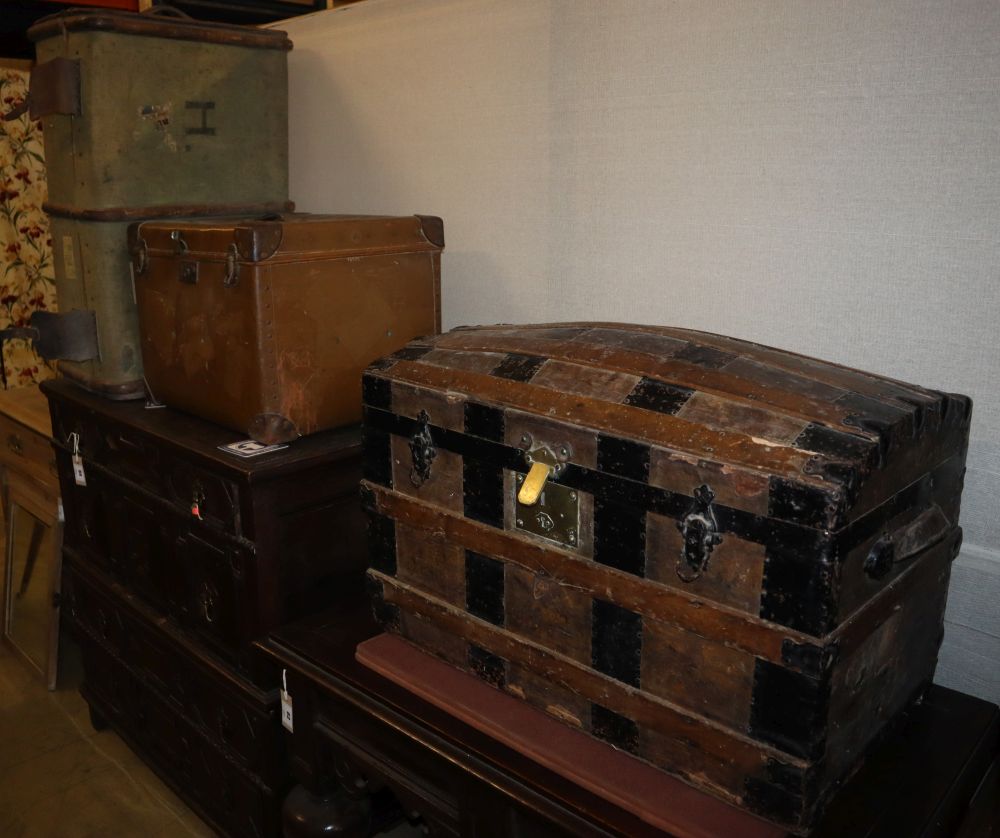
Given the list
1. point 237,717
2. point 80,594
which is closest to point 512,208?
point 237,717

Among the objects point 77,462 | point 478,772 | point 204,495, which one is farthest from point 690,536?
point 77,462

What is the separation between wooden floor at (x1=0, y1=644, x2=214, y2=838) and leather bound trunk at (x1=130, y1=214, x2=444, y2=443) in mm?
1137

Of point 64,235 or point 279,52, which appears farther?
point 279,52

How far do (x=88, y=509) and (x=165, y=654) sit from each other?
45 cm

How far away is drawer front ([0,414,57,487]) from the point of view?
2.51m

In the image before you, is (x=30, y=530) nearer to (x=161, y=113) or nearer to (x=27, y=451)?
(x=27, y=451)

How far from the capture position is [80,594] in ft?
7.52

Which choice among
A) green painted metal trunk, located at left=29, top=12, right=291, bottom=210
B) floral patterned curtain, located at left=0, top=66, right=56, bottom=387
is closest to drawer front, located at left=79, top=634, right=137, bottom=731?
green painted metal trunk, located at left=29, top=12, right=291, bottom=210

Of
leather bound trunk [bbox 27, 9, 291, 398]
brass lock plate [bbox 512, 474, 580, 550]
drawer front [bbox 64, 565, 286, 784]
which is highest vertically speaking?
leather bound trunk [bbox 27, 9, 291, 398]

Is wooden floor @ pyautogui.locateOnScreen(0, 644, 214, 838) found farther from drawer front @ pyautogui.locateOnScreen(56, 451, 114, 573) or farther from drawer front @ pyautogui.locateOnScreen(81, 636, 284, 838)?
drawer front @ pyautogui.locateOnScreen(56, 451, 114, 573)

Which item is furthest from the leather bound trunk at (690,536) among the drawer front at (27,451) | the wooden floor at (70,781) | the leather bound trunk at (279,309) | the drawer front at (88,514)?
the drawer front at (27,451)

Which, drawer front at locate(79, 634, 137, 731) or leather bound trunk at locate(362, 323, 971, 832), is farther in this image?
drawer front at locate(79, 634, 137, 731)

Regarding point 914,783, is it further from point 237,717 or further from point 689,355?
point 237,717

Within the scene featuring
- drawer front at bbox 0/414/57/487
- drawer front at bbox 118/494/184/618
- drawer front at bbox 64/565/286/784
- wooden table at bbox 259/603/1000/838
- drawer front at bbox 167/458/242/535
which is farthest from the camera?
drawer front at bbox 0/414/57/487
